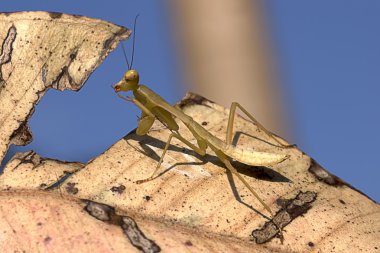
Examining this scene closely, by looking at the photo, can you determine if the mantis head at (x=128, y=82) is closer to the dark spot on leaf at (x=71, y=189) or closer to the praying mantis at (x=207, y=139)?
the praying mantis at (x=207, y=139)

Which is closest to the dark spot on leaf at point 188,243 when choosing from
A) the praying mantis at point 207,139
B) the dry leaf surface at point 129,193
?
the dry leaf surface at point 129,193

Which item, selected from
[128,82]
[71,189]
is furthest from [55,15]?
[128,82]

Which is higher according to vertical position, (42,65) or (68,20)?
(68,20)

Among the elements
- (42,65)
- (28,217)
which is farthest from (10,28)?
(28,217)

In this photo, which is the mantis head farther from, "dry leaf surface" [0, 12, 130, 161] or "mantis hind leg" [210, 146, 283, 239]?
"dry leaf surface" [0, 12, 130, 161]

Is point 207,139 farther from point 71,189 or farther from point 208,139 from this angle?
point 71,189

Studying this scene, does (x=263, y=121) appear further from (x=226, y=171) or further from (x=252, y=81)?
(x=226, y=171)

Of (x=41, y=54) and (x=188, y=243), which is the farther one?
(x=41, y=54)
